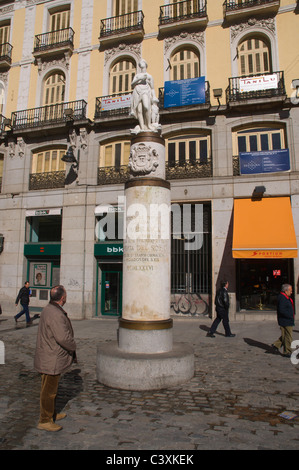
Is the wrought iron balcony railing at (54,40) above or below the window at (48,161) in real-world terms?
above

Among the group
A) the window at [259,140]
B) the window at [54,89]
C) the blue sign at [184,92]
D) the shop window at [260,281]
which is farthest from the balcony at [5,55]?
the shop window at [260,281]

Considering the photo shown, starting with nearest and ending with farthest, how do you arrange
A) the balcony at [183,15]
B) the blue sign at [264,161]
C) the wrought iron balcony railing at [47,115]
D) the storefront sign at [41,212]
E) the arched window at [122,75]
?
the blue sign at [264,161] < the balcony at [183,15] < the storefront sign at [41,212] < the wrought iron balcony railing at [47,115] < the arched window at [122,75]

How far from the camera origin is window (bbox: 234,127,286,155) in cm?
1490

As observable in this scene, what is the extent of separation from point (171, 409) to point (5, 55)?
70.7ft

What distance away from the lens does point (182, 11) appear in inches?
668

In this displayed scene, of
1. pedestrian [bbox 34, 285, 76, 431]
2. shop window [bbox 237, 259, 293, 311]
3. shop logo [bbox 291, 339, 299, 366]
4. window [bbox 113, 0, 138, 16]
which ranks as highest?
window [bbox 113, 0, 138, 16]

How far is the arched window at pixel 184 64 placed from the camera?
54.4 feet

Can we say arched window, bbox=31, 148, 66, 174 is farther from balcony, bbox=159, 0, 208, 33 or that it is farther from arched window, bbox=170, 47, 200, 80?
balcony, bbox=159, 0, 208, 33

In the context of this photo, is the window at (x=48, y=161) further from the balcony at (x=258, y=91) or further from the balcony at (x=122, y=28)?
the balcony at (x=258, y=91)

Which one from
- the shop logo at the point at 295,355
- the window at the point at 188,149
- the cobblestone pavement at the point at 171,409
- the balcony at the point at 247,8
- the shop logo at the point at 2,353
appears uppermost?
the balcony at the point at 247,8

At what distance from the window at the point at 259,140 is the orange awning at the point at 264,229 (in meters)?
2.54

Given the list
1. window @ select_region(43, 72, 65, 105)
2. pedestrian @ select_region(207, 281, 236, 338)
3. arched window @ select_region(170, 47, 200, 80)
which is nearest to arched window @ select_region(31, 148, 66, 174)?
window @ select_region(43, 72, 65, 105)

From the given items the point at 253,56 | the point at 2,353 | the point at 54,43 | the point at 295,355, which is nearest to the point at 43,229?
the point at 54,43
